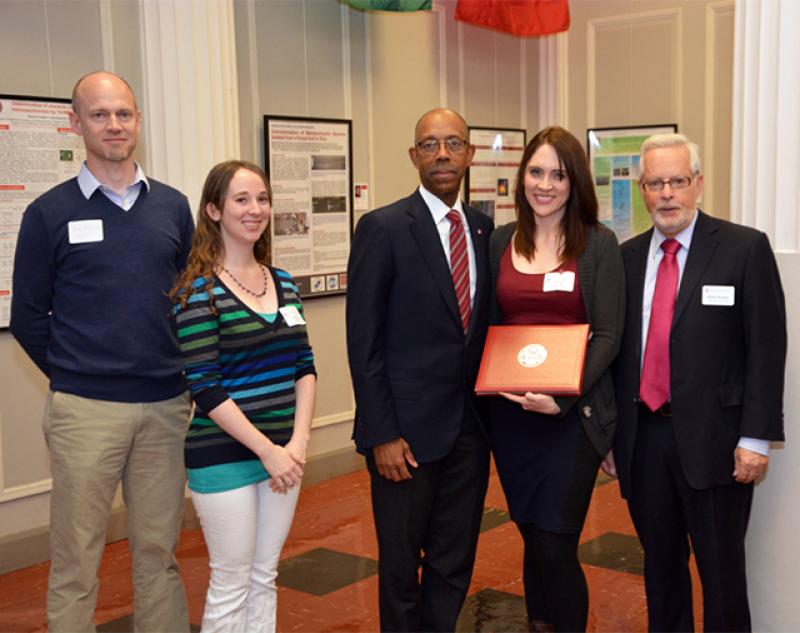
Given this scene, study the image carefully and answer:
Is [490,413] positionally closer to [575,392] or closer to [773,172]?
[575,392]

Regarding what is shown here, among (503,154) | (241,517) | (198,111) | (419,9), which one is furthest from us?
(503,154)

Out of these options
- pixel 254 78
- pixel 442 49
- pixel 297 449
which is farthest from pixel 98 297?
pixel 442 49

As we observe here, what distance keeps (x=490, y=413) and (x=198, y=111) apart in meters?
2.42

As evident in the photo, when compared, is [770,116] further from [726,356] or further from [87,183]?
[87,183]

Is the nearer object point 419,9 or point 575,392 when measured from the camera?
point 575,392

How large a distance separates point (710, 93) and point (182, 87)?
12.0 ft

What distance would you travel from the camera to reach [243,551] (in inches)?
99.3

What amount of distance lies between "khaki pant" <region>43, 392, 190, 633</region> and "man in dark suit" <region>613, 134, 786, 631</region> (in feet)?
4.47

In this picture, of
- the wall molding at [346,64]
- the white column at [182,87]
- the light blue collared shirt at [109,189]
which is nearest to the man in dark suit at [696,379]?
the light blue collared shirt at [109,189]

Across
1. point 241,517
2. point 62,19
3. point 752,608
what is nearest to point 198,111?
point 62,19

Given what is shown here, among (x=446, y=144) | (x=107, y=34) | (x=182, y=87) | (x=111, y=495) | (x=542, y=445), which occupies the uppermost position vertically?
(x=107, y=34)

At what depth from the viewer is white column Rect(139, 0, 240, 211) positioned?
4484 millimetres

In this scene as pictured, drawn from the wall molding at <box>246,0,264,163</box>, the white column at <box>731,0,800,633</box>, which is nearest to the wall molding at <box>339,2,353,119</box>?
the wall molding at <box>246,0,264,163</box>

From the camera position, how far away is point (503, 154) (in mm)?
6902
